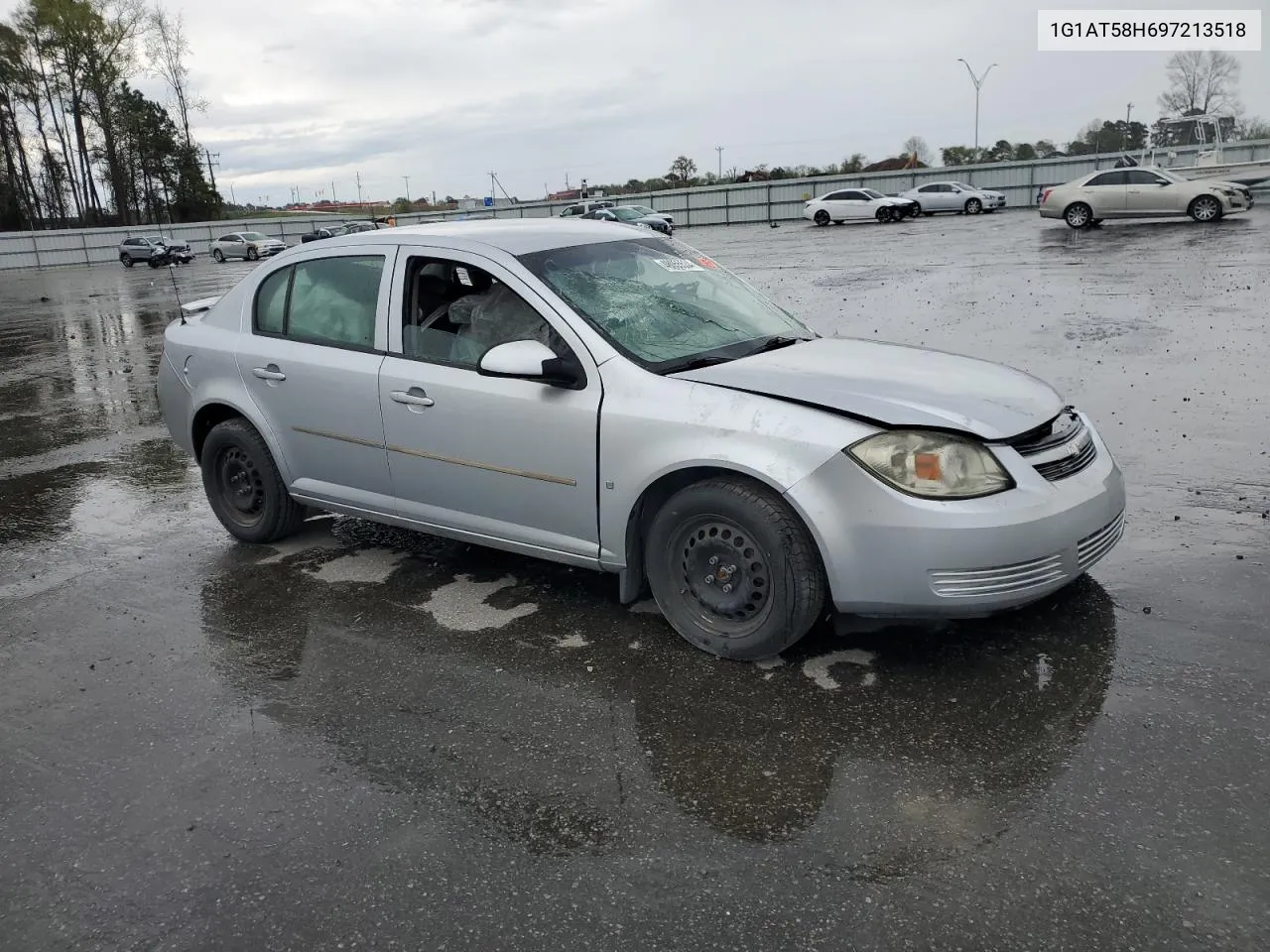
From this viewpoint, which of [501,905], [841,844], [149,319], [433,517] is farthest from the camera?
[149,319]

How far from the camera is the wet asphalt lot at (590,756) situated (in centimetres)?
264

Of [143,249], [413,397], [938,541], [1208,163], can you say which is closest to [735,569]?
[938,541]

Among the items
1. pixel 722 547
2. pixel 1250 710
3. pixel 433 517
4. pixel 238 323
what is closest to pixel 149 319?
pixel 238 323

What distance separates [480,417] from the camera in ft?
14.6

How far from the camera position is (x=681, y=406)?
13.0 ft

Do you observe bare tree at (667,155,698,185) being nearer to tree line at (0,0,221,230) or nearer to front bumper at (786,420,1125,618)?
tree line at (0,0,221,230)

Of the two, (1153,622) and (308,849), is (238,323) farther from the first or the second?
(1153,622)

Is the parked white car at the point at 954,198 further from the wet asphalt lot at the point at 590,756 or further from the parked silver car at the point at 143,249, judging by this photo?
the wet asphalt lot at the point at 590,756

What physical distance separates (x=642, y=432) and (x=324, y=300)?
6.94 ft

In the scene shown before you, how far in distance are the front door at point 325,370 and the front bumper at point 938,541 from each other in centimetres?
223

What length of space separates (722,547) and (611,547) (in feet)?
1.69

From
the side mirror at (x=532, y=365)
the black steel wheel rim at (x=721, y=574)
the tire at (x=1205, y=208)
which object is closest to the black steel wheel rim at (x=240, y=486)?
the side mirror at (x=532, y=365)

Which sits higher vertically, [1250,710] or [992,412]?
[992,412]

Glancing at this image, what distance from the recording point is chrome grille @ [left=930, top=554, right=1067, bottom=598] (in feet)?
11.7
